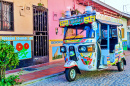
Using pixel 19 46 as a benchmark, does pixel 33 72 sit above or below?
below

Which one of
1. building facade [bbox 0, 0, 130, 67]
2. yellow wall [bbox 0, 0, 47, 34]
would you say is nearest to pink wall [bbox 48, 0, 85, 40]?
building facade [bbox 0, 0, 130, 67]

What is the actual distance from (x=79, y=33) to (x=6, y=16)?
13.5 ft

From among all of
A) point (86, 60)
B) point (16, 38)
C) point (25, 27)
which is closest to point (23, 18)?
point (25, 27)

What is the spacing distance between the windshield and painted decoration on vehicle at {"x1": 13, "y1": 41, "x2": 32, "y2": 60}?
294cm

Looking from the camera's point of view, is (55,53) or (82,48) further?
(55,53)

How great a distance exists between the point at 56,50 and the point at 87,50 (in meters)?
5.29

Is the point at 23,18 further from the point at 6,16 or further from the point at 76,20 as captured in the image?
the point at 76,20

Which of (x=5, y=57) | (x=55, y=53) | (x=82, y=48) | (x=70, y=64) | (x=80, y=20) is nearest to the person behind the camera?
(x=5, y=57)

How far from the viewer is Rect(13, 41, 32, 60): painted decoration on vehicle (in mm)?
8117

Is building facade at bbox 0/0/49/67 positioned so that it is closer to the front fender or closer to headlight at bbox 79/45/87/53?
the front fender

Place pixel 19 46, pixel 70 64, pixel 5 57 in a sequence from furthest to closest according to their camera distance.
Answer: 1. pixel 19 46
2. pixel 70 64
3. pixel 5 57

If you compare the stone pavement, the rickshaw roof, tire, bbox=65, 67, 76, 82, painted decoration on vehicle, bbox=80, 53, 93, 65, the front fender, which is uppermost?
the rickshaw roof

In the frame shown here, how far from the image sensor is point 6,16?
25.8ft

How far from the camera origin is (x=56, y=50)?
426 inches
